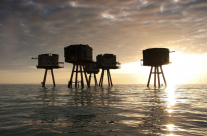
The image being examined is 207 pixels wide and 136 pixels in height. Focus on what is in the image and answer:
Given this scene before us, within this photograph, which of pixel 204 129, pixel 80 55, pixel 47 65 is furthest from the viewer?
pixel 47 65

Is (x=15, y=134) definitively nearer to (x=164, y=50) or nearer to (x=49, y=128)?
(x=49, y=128)

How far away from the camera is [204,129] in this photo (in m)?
6.16

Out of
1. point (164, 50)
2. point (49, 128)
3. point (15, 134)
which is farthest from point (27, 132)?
point (164, 50)

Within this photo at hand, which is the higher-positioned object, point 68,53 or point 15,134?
point 68,53

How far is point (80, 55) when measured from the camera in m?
42.7

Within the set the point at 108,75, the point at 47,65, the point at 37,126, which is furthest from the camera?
the point at 108,75

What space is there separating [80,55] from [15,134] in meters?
37.6

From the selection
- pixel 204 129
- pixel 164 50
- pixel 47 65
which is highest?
pixel 164 50

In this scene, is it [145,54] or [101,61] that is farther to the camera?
[101,61]

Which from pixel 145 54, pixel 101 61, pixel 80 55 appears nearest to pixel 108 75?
pixel 101 61

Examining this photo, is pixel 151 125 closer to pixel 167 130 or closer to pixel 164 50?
pixel 167 130

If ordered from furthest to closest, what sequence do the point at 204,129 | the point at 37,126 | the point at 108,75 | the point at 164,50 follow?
the point at 108,75 → the point at 164,50 → the point at 37,126 → the point at 204,129

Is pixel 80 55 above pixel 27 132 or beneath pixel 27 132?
above

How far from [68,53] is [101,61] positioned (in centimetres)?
1610
